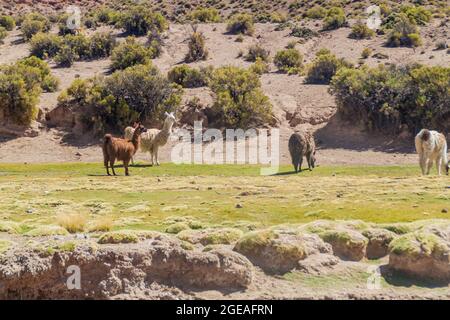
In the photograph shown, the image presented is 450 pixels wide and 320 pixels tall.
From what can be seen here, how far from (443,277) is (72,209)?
36.1ft

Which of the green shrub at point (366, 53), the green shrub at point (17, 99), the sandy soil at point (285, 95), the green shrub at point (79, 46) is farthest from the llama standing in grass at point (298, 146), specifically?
the green shrub at point (79, 46)

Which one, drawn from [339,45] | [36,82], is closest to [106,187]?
[36,82]

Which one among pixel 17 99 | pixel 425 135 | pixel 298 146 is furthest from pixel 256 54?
pixel 425 135

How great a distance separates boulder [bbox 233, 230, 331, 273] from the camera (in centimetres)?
1162

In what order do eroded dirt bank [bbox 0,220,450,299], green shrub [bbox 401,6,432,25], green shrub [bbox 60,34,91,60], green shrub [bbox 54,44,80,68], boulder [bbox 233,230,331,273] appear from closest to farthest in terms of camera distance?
eroded dirt bank [bbox 0,220,450,299]
boulder [bbox 233,230,331,273]
green shrub [bbox 54,44,80,68]
green shrub [bbox 60,34,91,60]
green shrub [bbox 401,6,432,25]

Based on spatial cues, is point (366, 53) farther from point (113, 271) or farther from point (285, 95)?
point (113, 271)

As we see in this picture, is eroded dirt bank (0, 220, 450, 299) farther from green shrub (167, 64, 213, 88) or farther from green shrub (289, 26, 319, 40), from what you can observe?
green shrub (289, 26, 319, 40)

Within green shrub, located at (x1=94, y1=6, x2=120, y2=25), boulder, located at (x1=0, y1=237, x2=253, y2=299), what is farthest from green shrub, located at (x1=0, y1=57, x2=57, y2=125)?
boulder, located at (x1=0, y1=237, x2=253, y2=299)

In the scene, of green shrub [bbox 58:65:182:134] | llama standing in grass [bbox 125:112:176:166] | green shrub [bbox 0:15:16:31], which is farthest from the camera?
green shrub [bbox 0:15:16:31]

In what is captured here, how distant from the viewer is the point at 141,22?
75125 millimetres

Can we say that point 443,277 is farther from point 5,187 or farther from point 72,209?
point 5,187

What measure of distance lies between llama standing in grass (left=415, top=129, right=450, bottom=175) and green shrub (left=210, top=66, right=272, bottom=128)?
22081mm

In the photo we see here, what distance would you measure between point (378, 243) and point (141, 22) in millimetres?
66235
